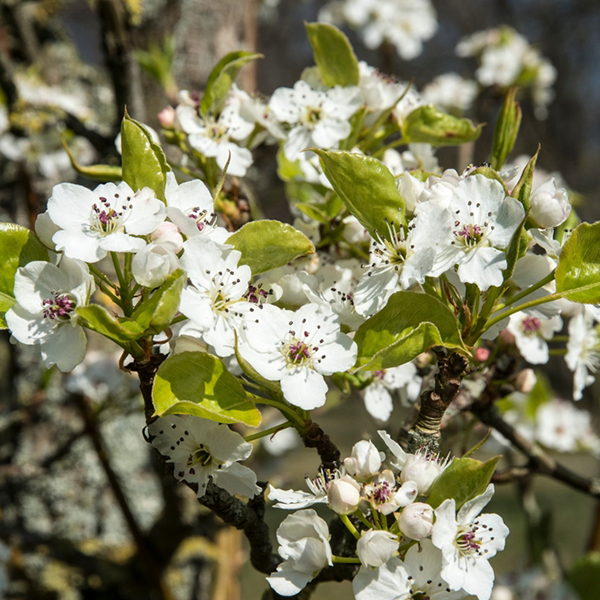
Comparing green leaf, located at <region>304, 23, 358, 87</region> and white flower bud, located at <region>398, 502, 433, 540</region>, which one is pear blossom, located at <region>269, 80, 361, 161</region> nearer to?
green leaf, located at <region>304, 23, 358, 87</region>

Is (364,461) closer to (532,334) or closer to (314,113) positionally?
(532,334)

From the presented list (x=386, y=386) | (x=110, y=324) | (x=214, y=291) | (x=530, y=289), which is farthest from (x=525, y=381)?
(x=110, y=324)

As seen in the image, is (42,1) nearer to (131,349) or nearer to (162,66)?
(162,66)

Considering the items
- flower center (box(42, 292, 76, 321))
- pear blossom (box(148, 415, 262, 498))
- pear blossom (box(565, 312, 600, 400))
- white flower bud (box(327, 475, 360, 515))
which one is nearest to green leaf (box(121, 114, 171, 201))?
flower center (box(42, 292, 76, 321))

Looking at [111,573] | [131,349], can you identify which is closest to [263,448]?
[111,573]

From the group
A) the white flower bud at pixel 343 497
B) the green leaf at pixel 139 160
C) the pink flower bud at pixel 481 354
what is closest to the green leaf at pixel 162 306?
the green leaf at pixel 139 160

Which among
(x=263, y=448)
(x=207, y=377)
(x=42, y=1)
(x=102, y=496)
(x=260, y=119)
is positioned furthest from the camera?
(x=263, y=448)

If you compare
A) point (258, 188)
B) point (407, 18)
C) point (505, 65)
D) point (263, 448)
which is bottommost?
point (263, 448)

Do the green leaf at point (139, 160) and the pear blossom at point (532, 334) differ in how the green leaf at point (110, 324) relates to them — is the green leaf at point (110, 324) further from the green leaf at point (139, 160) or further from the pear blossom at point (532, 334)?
the pear blossom at point (532, 334)
